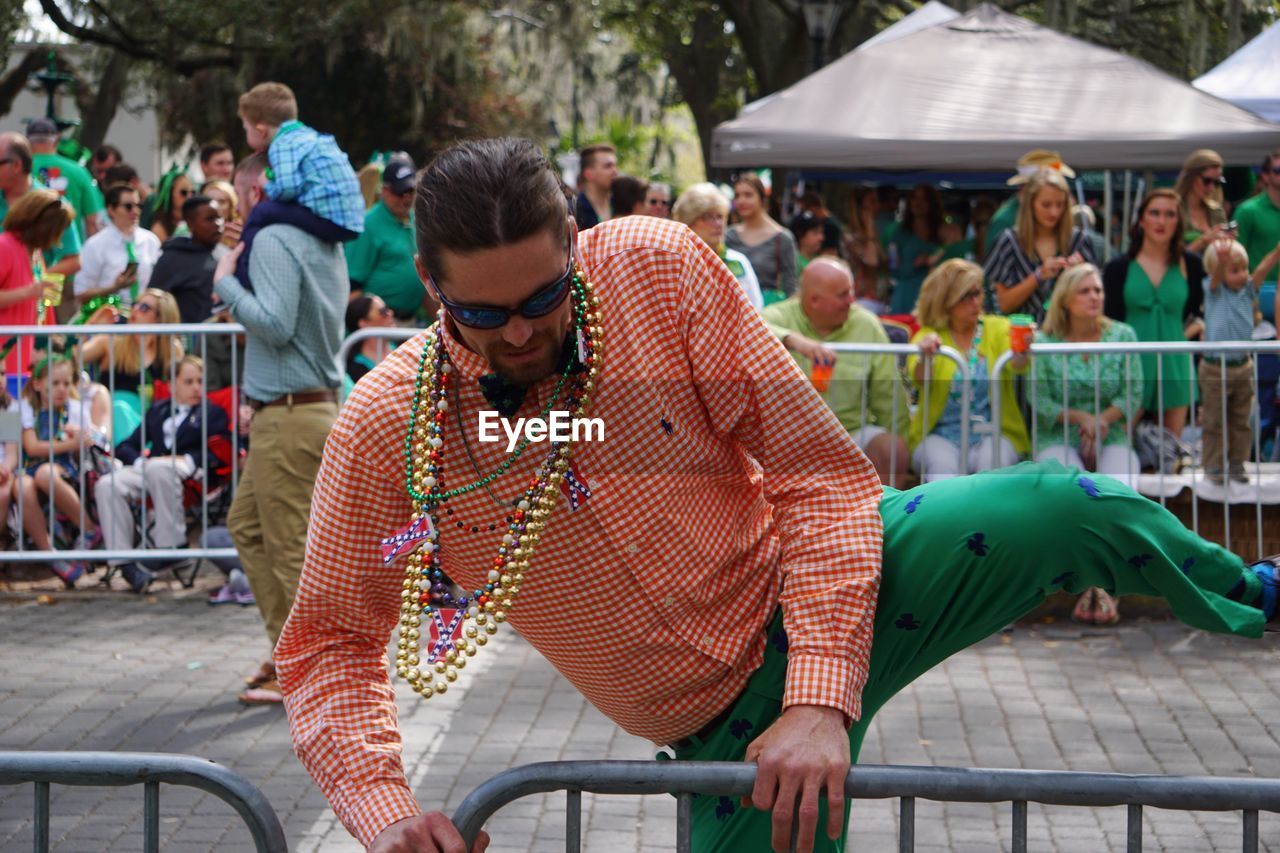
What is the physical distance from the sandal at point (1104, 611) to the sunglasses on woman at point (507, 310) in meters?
6.06

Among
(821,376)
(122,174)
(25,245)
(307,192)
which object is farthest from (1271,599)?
(122,174)

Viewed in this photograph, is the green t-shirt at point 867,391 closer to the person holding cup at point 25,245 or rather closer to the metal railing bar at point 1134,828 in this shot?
the person holding cup at point 25,245

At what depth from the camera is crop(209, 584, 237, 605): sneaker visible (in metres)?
8.39

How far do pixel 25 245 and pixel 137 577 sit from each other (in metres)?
2.02

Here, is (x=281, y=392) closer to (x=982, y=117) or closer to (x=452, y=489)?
(x=452, y=489)

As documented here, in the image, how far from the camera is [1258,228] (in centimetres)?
991

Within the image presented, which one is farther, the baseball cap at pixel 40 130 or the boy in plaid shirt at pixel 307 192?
the baseball cap at pixel 40 130

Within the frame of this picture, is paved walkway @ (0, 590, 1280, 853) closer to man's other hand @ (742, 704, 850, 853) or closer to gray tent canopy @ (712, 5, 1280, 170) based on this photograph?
man's other hand @ (742, 704, 850, 853)

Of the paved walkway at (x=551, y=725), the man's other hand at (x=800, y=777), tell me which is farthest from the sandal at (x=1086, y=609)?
the man's other hand at (x=800, y=777)

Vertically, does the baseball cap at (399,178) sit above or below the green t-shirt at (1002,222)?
above

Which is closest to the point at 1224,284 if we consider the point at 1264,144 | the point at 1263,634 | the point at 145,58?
the point at 1264,144

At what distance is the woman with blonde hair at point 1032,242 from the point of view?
9.41 m

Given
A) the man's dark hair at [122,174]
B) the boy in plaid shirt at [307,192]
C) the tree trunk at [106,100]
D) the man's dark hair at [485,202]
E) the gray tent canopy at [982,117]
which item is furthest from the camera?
the tree trunk at [106,100]

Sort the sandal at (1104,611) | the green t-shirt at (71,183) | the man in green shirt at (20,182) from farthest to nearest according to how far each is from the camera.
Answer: the green t-shirt at (71,183) → the man in green shirt at (20,182) → the sandal at (1104,611)
